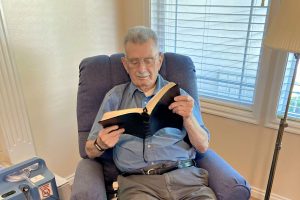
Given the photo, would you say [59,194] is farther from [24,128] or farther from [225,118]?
[225,118]

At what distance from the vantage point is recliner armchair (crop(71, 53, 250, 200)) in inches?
47.9

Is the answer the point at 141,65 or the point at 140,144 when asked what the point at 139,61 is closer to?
the point at 141,65

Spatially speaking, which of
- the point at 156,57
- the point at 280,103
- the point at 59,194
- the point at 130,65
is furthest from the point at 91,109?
the point at 280,103

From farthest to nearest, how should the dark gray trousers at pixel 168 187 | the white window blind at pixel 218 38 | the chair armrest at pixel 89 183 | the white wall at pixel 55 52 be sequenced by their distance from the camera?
the white window blind at pixel 218 38
the white wall at pixel 55 52
the dark gray trousers at pixel 168 187
the chair armrest at pixel 89 183

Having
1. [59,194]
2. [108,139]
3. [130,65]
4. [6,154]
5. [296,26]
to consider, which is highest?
[296,26]

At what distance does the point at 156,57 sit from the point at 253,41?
0.79 metres

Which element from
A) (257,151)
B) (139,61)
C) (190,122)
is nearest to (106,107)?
(139,61)

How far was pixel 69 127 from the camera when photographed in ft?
6.50

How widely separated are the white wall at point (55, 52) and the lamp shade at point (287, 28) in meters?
1.23

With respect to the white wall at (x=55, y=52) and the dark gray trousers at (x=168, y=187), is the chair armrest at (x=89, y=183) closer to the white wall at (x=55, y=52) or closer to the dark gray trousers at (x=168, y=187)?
the dark gray trousers at (x=168, y=187)

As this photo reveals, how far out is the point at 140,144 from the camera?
4.20 ft

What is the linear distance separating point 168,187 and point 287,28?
2.82ft

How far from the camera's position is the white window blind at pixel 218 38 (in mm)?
1749

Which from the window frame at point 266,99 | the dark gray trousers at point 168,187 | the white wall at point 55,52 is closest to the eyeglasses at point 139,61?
the dark gray trousers at point 168,187
